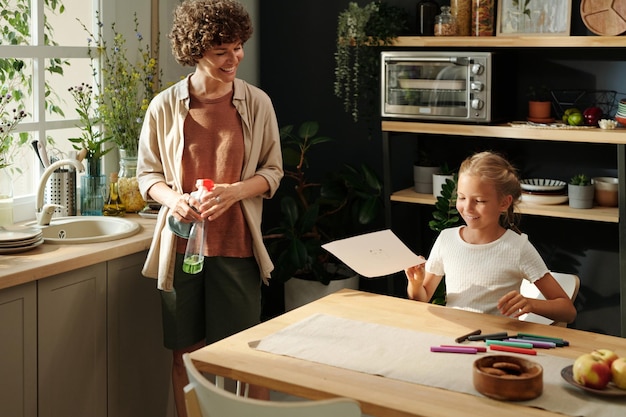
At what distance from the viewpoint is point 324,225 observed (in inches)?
176

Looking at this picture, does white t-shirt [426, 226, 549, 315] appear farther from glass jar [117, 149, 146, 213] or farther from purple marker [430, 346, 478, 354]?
glass jar [117, 149, 146, 213]

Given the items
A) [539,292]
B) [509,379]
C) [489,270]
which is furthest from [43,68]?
[509,379]

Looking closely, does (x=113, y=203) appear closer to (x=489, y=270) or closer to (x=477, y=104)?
(x=477, y=104)

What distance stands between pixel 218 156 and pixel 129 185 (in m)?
0.82

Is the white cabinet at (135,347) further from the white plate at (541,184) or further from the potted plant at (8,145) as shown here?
the white plate at (541,184)

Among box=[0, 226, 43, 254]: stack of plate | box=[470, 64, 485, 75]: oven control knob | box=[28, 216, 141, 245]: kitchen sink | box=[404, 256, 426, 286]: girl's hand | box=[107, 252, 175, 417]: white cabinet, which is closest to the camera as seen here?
box=[404, 256, 426, 286]: girl's hand

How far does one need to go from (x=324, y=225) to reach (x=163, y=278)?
1.51 metres

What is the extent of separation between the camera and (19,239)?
3.05m

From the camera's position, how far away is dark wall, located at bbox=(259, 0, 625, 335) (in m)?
4.02

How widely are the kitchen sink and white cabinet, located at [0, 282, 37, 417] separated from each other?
47 centimetres

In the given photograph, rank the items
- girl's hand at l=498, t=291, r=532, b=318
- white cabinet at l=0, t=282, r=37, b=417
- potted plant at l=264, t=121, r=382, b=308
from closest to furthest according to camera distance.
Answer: girl's hand at l=498, t=291, r=532, b=318
white cabinet at l=0, t=282, r=37, b=417
potted plant at l=264, t=121, r=382, b=308

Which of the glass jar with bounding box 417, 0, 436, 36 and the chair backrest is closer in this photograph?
the chair backrest

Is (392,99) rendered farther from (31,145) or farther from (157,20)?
(31,145)

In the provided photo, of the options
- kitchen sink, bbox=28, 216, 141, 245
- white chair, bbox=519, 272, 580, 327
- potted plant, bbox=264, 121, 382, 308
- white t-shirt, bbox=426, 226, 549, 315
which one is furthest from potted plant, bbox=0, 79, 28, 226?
white chair, bbox=519, 272, 580, 327
